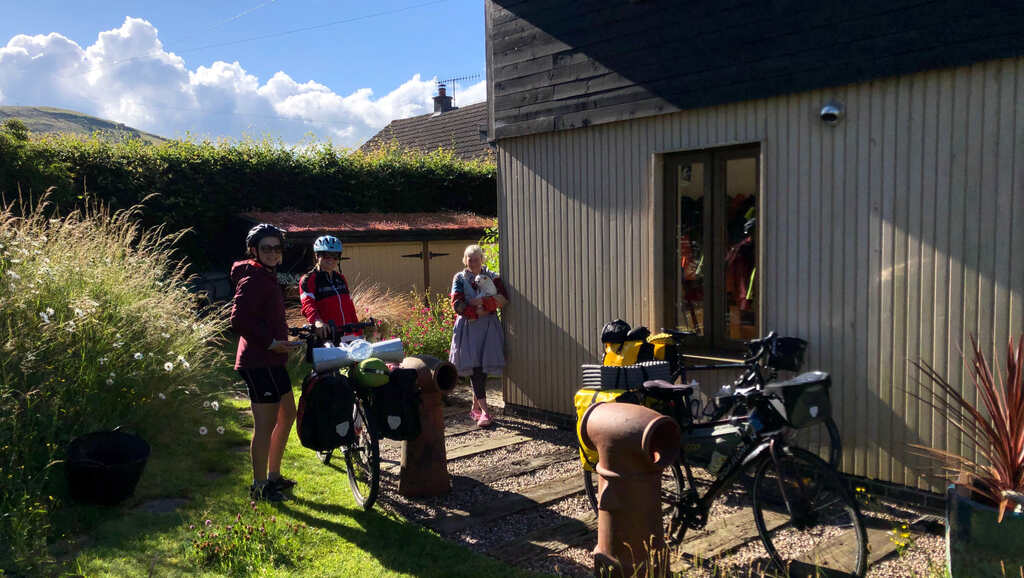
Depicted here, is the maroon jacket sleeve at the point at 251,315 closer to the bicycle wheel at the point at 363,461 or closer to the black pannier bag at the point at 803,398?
the bicycle wheel at the point at 363,461

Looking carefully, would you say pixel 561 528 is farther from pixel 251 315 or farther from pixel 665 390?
pixel 251 315

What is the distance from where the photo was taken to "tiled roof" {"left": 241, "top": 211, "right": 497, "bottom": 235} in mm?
11203

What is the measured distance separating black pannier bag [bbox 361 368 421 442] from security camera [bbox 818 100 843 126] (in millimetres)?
3178

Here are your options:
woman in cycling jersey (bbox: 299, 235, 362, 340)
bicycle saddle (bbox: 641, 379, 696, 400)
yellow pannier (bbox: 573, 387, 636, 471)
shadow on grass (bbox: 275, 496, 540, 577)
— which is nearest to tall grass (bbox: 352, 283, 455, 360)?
woman in cycling jersey (bbox: 299, 235, 362, 340)

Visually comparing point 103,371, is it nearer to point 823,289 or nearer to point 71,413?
point 71,413

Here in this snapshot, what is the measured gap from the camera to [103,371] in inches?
217

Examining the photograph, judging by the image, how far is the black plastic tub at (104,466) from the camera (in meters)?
4.59

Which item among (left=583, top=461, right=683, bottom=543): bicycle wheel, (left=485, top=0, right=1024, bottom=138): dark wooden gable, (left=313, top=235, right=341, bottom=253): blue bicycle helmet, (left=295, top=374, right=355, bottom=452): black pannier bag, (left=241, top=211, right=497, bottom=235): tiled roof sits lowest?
(left=583, top=461, right=683, bottom=543): bicycle wheel

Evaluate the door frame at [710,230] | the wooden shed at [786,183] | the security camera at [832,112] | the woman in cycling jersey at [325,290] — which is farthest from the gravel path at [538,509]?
the security camera at [832,112]

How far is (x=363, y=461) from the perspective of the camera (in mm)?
5098

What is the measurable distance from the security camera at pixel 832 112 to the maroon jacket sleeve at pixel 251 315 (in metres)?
3.89

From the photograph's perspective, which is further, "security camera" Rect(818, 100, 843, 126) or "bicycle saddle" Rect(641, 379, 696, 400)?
"security camera" Rect(818, 100, 843, 126)

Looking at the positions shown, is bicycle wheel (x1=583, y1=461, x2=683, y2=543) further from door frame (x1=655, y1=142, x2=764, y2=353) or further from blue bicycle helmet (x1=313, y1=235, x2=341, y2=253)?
blue bicycle helmet (x1=313, y1=235, x2=341, y2=253)

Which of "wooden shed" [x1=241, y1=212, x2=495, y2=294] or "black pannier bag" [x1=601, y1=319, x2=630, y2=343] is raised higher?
"wooden shed" [x1=241, y1=212, x2=495, y2=294]
